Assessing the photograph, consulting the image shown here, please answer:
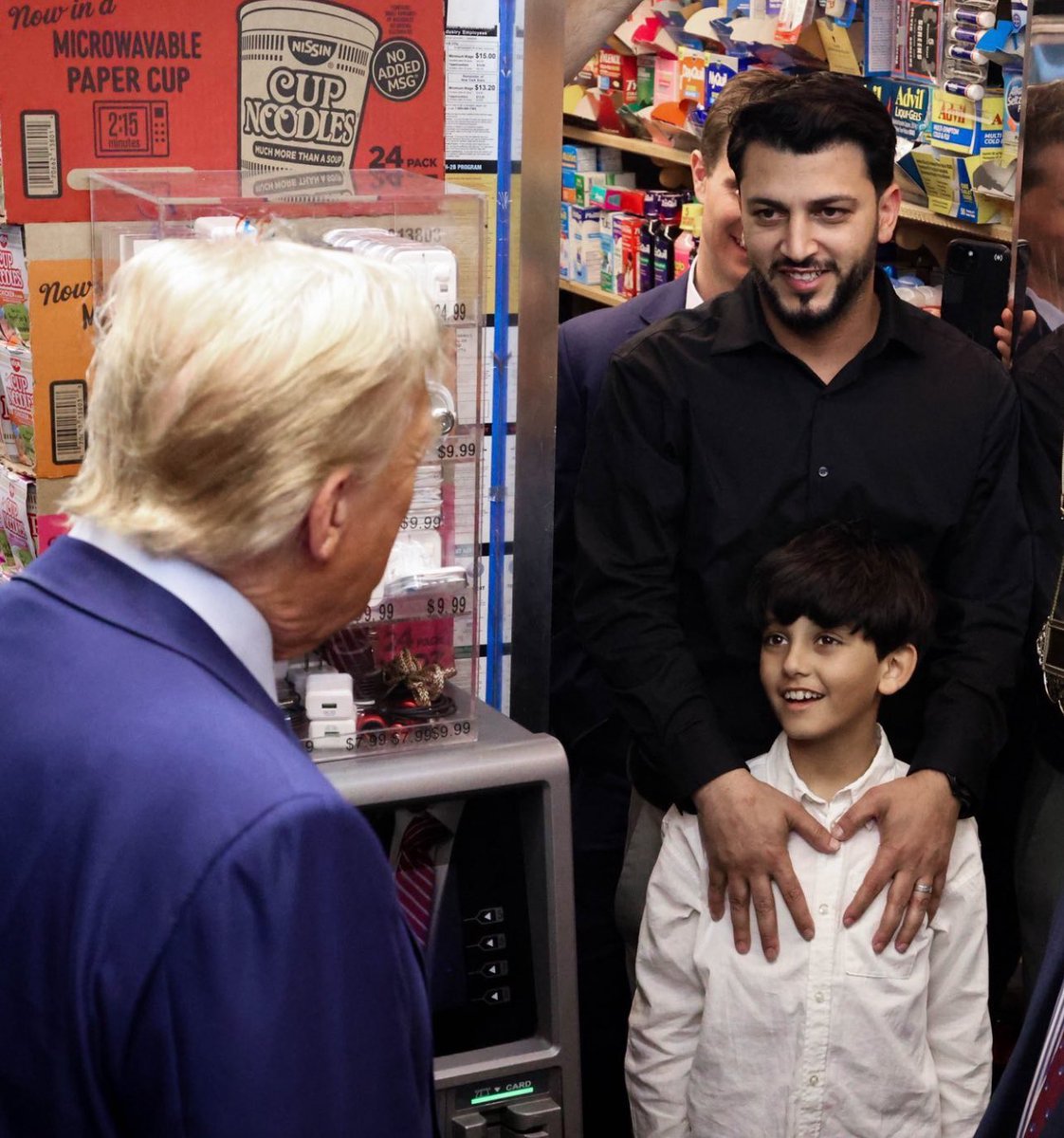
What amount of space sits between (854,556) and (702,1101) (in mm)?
707

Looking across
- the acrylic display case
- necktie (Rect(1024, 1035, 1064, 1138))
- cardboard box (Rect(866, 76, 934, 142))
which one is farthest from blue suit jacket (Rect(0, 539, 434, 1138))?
cardboard box (Rect(866, 76, 934, 142))

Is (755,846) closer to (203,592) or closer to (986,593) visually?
(986,593)

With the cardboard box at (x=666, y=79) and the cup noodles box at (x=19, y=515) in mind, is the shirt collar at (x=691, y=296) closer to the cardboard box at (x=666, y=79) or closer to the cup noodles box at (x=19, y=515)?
the cup noodles box at (x=19, y=515)

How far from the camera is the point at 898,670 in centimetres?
209

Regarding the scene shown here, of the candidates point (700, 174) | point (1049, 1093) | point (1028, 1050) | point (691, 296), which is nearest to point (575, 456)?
point (691, 296)

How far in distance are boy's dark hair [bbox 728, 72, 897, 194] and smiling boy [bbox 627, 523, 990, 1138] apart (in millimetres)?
495

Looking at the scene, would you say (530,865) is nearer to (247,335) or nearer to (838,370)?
(838,370)

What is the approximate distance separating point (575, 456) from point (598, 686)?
0.40 meters

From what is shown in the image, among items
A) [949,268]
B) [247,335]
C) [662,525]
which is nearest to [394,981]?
[247,335]

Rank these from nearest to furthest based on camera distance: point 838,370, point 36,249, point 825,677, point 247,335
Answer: point 247,335, point 36,249, point 825,677, point 838,370

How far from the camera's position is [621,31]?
4809mm

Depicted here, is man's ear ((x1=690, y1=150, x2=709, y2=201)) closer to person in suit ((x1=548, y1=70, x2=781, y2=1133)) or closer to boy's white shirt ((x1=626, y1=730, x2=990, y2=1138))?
person in suit ((x1=548, y1=70, x2=781, y2=1133))

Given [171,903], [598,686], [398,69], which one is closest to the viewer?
[171,903]

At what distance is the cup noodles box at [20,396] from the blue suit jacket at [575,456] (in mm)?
957
